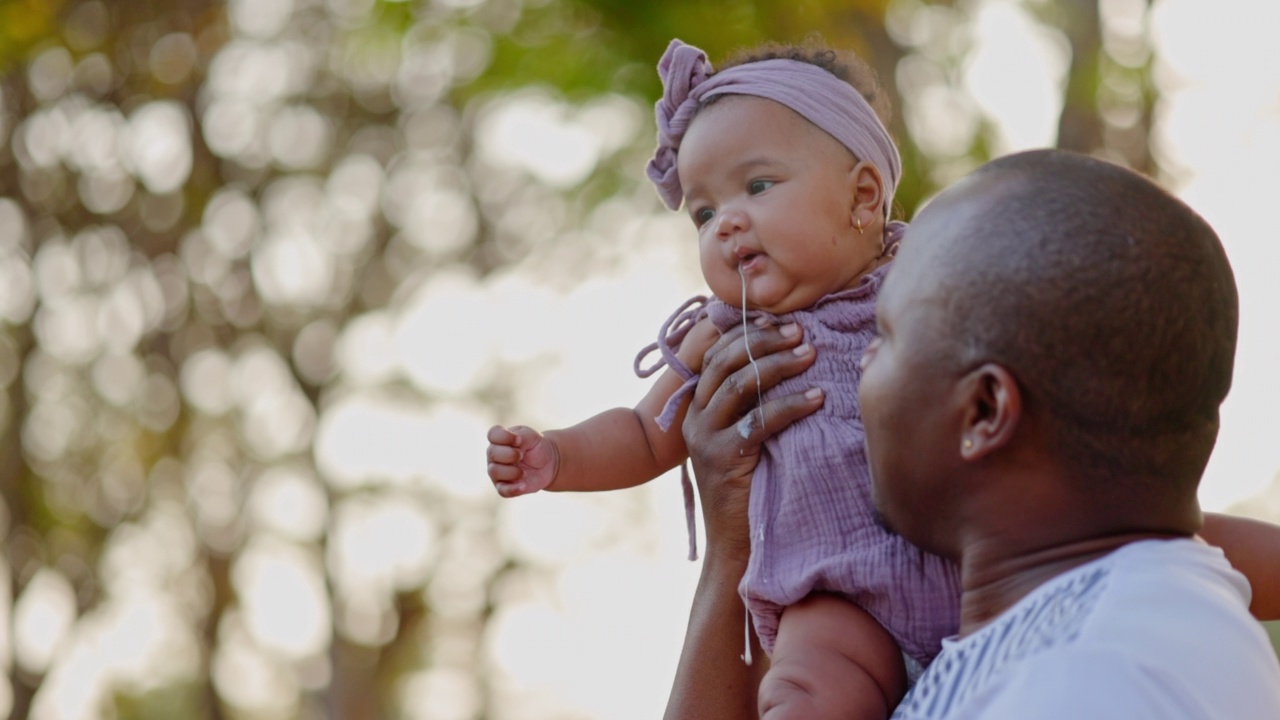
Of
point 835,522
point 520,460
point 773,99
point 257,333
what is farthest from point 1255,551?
point 257,333

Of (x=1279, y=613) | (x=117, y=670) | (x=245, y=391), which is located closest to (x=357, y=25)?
(x=245, y=391)

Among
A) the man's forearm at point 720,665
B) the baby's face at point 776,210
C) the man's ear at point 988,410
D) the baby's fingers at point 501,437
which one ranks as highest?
the man's ear at point 988,410

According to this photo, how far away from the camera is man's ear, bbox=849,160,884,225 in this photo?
2.87 m

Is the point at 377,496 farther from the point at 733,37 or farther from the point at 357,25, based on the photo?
the point at 733,37

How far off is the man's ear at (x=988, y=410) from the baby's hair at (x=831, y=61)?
1.15m

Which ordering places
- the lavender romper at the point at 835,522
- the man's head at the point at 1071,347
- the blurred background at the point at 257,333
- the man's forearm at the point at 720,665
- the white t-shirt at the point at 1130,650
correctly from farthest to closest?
the blurred background at the point at 257,333 → the man's forearm at the point at 720,665 → the lavender romper at the point at 835,522 → the man's head at the point at 1071,347 → the white t-shirt at the point at 1130,650

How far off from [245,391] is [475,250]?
10.5 ft

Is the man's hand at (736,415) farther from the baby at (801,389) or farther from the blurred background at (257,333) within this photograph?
the blurred background at (257,333)

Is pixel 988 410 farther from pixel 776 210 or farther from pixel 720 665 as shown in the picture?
pixel 720 665

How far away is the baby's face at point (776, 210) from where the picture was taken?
2.80 m

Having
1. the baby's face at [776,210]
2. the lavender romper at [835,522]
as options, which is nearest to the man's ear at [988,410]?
the lavender romper at [835,522]

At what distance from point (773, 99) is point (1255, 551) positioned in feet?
3.94

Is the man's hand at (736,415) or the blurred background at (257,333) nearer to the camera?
the man's hand at (736,415)

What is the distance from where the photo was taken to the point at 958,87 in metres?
10.3
